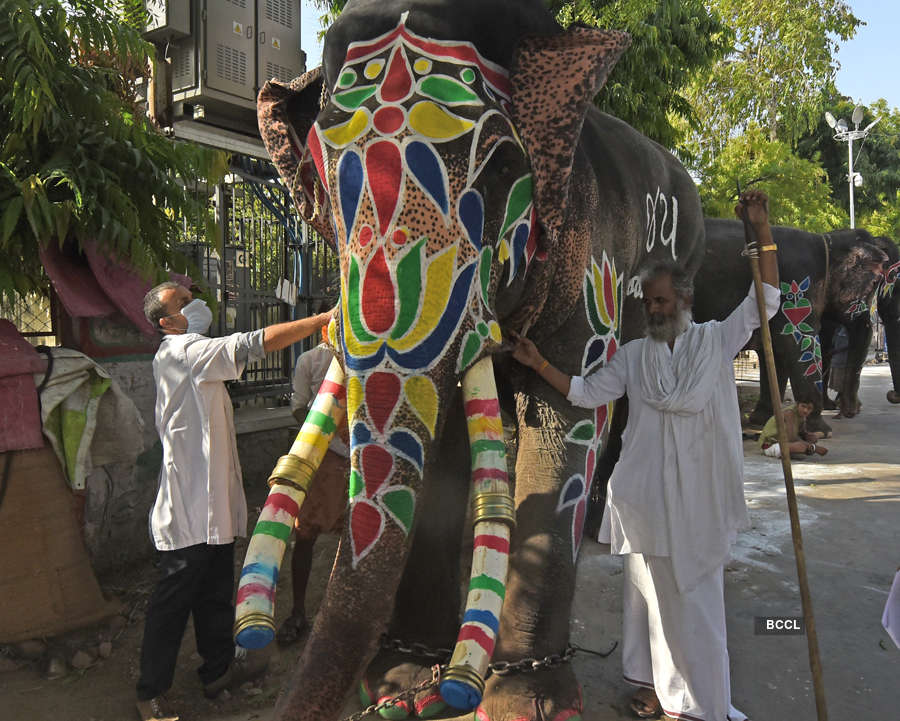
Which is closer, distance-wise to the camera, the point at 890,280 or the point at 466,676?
the point at 466,676

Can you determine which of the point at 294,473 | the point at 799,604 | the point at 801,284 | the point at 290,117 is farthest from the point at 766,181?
the point at 294,473

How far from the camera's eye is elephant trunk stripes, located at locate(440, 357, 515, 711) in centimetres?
181

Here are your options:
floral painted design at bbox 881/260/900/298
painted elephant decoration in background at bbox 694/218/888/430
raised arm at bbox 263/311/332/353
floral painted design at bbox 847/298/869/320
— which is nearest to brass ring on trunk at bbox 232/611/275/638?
raised arm at bbox 263/311/332/353

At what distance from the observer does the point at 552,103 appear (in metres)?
2.65

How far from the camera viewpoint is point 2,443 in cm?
335

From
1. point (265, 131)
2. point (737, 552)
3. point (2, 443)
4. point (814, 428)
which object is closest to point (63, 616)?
point (2, 443)

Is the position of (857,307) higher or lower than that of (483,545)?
higher

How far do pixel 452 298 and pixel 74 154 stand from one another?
267 centimetres

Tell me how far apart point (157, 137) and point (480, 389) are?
3001mm

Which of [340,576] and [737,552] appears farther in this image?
[737,552]

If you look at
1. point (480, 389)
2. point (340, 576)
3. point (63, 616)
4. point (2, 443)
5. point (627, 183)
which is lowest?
point (63, 616)

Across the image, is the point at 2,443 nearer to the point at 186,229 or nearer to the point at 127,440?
the point at 127,440

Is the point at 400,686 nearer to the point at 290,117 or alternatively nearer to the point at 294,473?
the point at 294,473

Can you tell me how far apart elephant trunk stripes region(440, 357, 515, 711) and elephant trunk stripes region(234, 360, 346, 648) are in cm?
44
